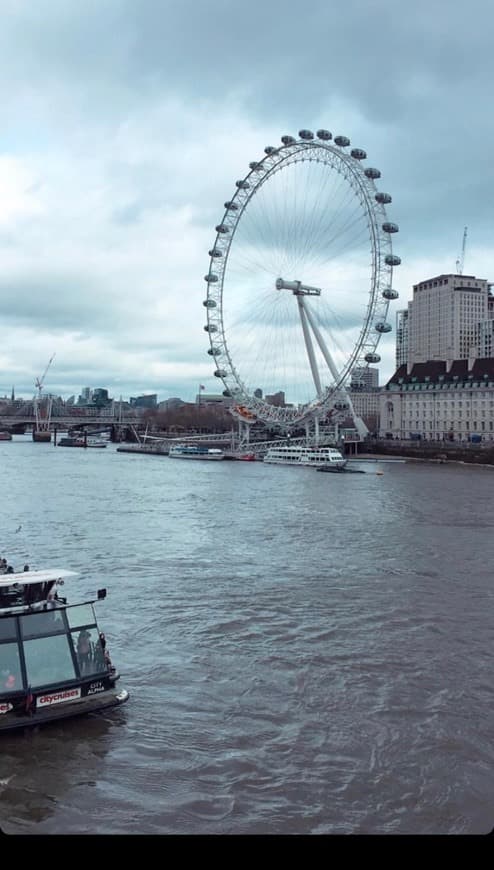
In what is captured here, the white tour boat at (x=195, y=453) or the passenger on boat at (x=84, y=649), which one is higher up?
the white tour boat at (x=195, y=453)

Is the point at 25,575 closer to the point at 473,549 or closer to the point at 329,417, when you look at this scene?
the point at 473,549

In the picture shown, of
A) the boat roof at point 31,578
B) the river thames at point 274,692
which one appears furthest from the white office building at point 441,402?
the boat roof at point 31,578

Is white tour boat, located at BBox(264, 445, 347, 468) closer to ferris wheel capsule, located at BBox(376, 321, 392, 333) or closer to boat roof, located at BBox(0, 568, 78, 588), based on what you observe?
ferris wheel capsule, located at BBox(376, 321, 392, 333)

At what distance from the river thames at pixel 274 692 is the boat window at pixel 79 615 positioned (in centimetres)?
108

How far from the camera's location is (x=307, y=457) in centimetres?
6256

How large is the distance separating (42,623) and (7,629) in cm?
39

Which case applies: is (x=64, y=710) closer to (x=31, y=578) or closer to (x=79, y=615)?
(x=79, y=615)

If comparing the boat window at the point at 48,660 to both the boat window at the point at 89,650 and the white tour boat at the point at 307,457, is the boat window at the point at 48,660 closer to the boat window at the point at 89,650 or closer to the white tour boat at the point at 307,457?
the boat window at the point at 89,650

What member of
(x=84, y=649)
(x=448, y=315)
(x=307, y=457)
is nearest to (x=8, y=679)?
(x=84, y=649)

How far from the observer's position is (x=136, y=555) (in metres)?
19.2

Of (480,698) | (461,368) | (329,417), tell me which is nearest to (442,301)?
(461,368)

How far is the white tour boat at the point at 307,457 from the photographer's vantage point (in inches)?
2329

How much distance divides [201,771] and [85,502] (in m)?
25.6

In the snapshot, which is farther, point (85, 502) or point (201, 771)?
point (85, 502)
